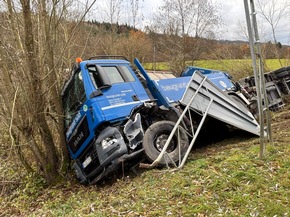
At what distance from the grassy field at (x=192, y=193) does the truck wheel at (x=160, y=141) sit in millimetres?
309

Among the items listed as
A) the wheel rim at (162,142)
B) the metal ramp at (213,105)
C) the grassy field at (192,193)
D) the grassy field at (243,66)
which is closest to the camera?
the grassy field at (192,193)

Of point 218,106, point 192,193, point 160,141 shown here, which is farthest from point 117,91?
point 192,193

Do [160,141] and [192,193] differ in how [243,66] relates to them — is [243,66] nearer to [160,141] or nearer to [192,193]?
[160,141]

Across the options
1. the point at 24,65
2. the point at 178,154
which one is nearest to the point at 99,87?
the point at 24,65

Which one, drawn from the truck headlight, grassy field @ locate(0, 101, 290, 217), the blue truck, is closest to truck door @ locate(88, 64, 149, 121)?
the blue truck

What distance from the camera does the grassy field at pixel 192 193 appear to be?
11.0 ft

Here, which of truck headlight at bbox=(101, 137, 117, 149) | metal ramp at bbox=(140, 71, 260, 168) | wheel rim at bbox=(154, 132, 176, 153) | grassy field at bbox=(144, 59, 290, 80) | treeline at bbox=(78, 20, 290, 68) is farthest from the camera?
treeline at bbox=(78, 20, 290, 68)

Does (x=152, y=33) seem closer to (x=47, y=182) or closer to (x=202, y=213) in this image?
(x=47, y=182)

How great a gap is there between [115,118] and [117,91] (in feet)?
1.76

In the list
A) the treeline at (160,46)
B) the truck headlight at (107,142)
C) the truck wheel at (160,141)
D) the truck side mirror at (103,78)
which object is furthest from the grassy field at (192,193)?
the treeline at (160,46)

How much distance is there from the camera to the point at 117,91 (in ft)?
18.2

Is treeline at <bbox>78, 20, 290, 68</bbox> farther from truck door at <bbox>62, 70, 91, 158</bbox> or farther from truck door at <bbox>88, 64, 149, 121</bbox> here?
truck door at <bbox>88, 64, 149, 121</bbox>

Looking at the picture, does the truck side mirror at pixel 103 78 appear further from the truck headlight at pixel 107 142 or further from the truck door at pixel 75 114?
the truck headlight at pixel 107 142

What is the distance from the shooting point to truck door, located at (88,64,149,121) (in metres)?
5.33
